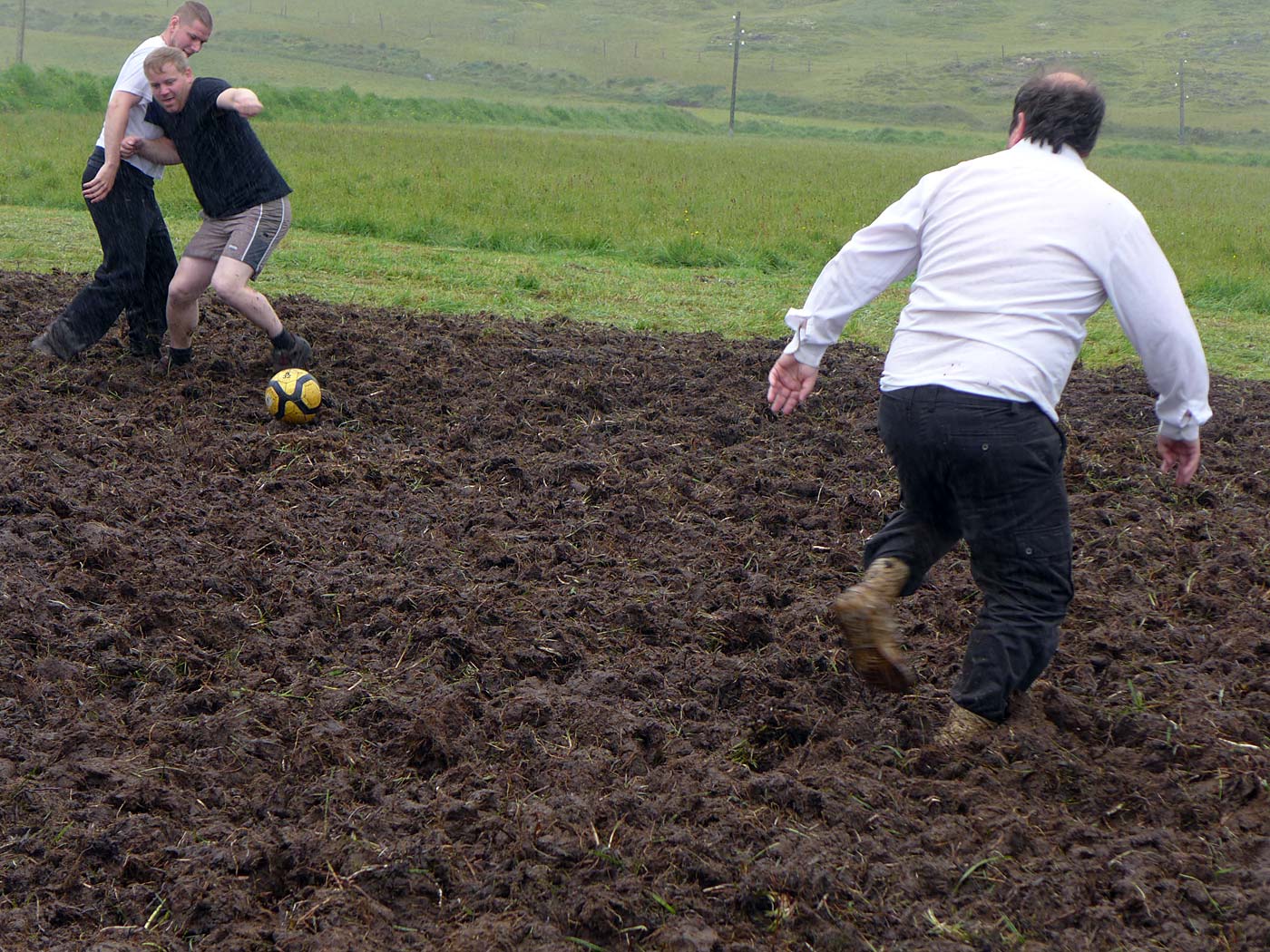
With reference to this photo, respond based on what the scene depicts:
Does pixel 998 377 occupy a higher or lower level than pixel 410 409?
higher

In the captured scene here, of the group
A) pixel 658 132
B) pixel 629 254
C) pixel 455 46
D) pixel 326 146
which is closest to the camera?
pixel 629 254

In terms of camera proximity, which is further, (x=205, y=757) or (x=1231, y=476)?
(x=1231, y=476)

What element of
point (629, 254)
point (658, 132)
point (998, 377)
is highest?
point (998, 377)

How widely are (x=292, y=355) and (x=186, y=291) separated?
0.74 m

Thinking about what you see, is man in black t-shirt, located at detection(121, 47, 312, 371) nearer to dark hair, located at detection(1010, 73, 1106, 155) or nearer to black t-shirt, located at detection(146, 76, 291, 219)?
black t-shirt, located at detection(146, 76, 291, 219)

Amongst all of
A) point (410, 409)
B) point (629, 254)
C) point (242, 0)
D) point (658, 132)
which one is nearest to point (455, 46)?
point (242, 0)

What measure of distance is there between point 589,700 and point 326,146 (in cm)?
2207

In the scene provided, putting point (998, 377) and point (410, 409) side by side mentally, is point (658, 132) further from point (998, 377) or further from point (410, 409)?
point (998, 377)

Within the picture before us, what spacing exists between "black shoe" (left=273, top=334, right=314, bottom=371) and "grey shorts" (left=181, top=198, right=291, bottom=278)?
553 mm

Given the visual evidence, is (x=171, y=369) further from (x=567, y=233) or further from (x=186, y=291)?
(x=567, y=233)

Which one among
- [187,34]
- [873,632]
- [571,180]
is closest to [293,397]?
[187,34]

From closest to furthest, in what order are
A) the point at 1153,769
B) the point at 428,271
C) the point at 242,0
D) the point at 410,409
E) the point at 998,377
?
the point at 998,377 < the point at 1153,769 < the point at 410,409 < the point at 428,271 < the point at 242,0

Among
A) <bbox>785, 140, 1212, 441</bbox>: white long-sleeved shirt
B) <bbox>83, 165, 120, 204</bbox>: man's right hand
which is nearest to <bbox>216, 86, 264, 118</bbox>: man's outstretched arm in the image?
<bbox>83, 165, 120, 204</bbox>: man's right hand

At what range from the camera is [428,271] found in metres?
12.0
